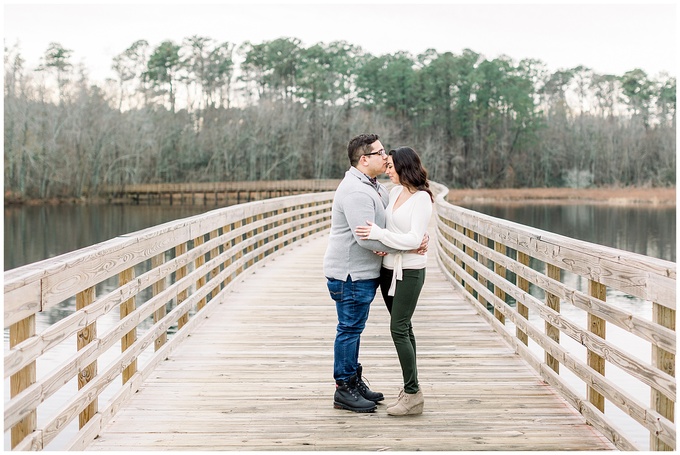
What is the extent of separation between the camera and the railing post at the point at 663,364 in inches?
149

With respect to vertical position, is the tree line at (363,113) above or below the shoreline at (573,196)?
above

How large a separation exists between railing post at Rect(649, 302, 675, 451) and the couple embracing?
4.57 feet

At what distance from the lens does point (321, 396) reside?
544 cm

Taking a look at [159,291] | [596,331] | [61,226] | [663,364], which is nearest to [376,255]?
[596,331]

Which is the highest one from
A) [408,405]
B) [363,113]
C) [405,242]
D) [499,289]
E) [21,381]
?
[363,113]

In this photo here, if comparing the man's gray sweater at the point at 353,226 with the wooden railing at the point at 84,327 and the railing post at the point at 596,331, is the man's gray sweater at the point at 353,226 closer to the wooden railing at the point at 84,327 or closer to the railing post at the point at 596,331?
the railing post at the point at 596,331

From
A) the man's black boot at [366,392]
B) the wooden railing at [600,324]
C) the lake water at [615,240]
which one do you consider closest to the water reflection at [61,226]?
the lake water at [615,240]

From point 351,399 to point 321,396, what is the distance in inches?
17.1

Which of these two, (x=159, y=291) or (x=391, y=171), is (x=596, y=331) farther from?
(x=159, y=291)

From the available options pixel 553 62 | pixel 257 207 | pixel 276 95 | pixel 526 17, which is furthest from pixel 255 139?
pixel 257 207

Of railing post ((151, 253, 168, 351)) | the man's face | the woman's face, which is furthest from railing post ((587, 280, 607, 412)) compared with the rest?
railing post ((151, 253, 168, 351))

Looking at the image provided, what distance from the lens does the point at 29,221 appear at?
126 ft

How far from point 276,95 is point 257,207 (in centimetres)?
6141

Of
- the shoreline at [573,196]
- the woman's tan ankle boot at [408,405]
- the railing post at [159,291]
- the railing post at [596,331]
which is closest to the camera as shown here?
the railing post at [596,331]
